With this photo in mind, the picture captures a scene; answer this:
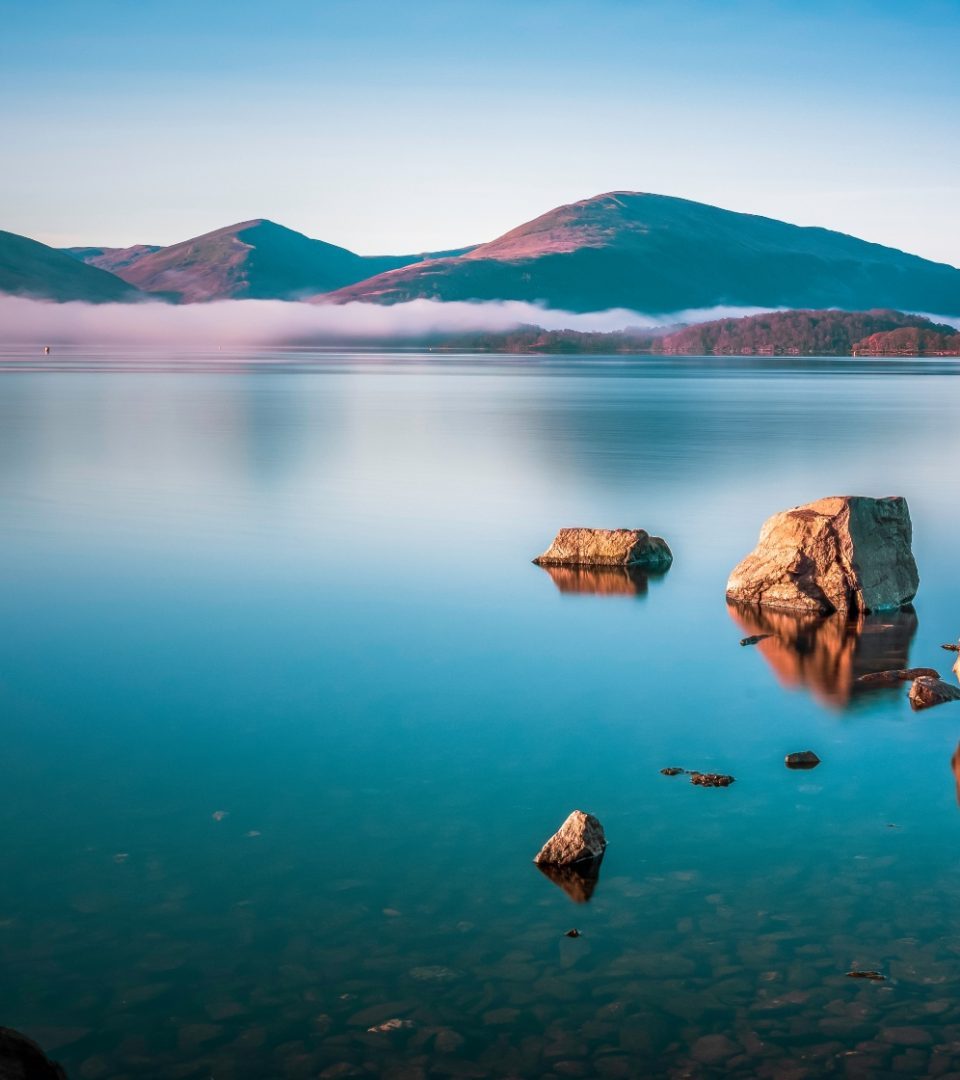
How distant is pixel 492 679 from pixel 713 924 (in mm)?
5397

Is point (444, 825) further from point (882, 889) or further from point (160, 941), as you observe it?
point (882, 889)

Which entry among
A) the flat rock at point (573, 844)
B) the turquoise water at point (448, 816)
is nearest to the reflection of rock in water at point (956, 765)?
the turquoise water at point (448, 816)

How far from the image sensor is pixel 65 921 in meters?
7.00

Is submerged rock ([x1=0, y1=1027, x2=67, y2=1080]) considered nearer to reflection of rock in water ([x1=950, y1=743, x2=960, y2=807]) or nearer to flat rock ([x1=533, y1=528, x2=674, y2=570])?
reflection of rock in water ([x1=950, y1=743, x2=960, y2=807])

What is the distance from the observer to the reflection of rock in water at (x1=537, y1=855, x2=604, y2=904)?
24.4 feet

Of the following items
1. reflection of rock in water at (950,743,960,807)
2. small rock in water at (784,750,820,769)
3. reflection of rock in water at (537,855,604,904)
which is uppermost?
reflection of rock in water at (950,743,960,807)

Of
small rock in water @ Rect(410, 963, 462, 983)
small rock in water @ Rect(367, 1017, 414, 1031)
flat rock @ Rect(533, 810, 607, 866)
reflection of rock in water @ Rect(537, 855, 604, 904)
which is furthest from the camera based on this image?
flat rock @ Rect(533, 810, 607, 866)

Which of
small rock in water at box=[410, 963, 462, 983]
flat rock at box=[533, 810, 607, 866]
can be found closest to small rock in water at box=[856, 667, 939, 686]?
flat rock at box=[533, 810, 607, 866]

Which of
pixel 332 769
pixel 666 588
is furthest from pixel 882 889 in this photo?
pixel 666 588

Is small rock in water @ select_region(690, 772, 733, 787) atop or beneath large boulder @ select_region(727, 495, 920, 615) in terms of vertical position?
beneath

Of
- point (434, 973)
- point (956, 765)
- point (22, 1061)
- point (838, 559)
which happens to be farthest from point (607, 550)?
point (22, 1061)

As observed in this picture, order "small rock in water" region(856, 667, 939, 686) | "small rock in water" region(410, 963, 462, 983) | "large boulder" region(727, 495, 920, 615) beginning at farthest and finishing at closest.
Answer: "large boulder" region(727, 495, 920, 615)
"small rock in water" region(856, 667, 939, 686)
"small rock in water" region(410, 963, 462, 983)

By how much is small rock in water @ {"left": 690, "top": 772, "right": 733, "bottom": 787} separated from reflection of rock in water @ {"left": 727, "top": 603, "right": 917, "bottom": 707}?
254 cm

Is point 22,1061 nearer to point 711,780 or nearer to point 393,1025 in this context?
point 393,1025
